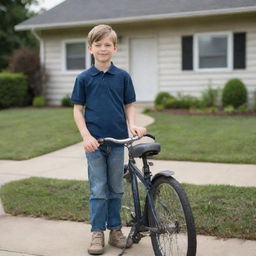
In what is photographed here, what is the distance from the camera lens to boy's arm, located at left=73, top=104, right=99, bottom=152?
3664 millimetres

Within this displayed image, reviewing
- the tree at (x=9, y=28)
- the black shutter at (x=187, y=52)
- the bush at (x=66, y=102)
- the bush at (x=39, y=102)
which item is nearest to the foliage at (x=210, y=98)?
the black shutter at (x=187, y=52)

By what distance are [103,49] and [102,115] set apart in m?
0.52

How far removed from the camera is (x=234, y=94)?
13930mm

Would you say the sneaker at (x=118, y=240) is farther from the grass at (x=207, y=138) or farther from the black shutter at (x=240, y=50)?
the black shutter at (x=240, y=50)

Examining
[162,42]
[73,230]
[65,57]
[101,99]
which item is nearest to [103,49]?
[101,99]

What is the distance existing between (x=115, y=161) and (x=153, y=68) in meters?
12.5

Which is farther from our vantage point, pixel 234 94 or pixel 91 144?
pixel 234 94

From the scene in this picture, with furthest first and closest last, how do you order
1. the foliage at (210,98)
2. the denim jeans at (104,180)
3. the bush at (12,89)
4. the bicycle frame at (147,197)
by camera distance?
the bush at (12,89), the foliage at (210,98), the denim jeans at (104,180), the bicycle frame at (147,197)

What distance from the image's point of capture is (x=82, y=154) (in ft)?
28.0

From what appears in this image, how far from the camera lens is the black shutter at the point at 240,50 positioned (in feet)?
47.3

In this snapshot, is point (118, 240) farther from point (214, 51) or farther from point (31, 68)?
point (31, 68)

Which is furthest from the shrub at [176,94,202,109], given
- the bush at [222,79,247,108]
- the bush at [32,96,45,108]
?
the bush at [32,96,45,108]

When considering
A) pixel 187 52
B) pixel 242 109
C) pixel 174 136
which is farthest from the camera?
pixel 187 52

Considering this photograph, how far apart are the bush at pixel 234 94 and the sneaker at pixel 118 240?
34.5 ft
